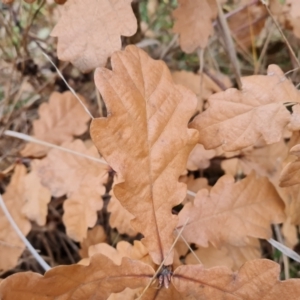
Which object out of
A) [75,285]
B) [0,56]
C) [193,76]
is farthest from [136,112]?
[0,56]

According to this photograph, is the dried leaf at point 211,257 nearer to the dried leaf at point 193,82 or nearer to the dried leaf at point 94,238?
the dried leaf at point 94,238

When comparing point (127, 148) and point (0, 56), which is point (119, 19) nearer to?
point (127, 148)

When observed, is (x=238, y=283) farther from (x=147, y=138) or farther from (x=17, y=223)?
(x=17, y=223)

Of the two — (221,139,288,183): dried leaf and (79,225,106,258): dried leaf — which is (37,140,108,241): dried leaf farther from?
(221,139,288,183): dried leaf

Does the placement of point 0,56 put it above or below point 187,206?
above

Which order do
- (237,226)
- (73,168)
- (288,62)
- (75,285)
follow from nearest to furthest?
(75,285), (237,226), (73,168), (288,62)

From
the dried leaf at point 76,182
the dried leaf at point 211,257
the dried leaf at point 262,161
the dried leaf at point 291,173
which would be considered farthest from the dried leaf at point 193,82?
the dried leaf at point 291,173
